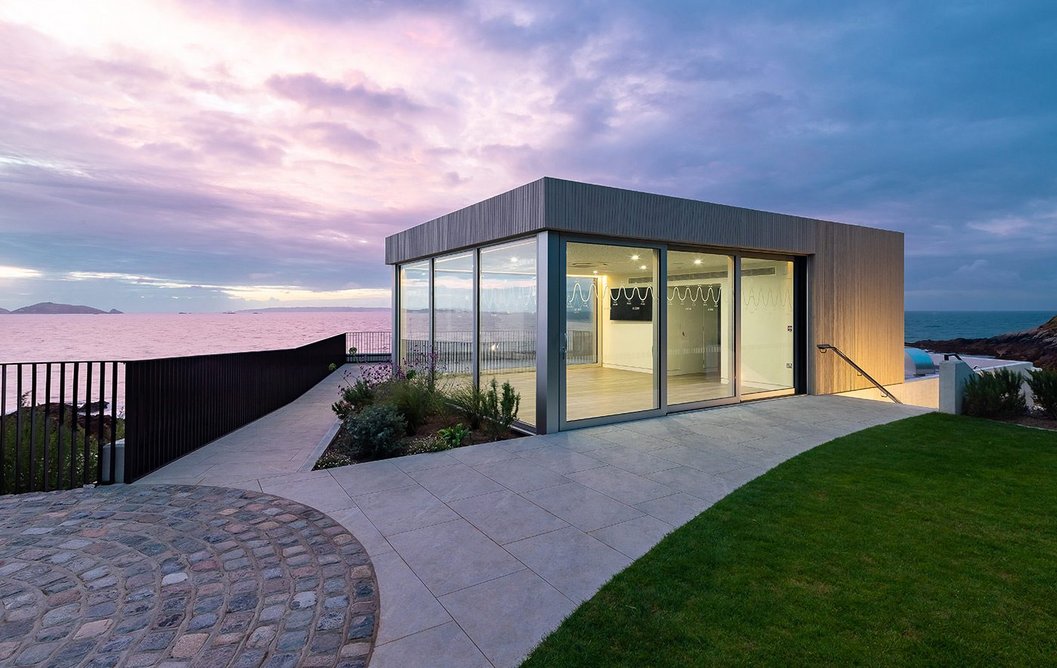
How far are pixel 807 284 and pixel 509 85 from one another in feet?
24.1

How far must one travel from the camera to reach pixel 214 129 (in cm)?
1045

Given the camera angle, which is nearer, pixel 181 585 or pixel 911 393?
pixel 181 585

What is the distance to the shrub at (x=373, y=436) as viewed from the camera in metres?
5.47

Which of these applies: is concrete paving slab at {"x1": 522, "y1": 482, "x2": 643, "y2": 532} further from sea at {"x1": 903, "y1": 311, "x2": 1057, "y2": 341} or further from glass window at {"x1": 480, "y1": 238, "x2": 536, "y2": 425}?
sea at {"x1": 903, "y1": 311, "x2": 1057, "y2": 341}

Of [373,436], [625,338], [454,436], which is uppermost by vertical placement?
[625,338]

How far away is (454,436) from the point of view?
5992mm

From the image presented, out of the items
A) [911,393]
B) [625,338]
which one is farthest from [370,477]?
[911,393]

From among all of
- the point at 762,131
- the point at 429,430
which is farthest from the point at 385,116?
the point at 762,131

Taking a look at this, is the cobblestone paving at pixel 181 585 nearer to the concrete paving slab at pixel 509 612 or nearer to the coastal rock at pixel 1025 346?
the concrete paving slab at pixel 509 612

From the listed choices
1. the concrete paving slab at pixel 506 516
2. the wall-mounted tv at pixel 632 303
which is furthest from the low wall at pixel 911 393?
the concrete paving slab at pixel 506 516

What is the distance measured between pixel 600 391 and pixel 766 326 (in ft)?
13.5

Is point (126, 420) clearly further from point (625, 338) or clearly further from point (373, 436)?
point (625, 338)

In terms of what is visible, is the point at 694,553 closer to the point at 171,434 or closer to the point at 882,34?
the point at 171,434

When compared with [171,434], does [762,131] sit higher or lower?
higher
